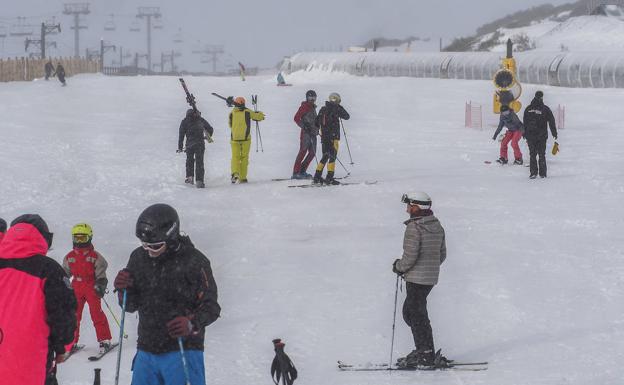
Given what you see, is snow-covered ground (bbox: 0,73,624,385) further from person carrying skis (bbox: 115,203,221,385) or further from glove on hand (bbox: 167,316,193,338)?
glove on hand (bbox: 167,316,193,338)

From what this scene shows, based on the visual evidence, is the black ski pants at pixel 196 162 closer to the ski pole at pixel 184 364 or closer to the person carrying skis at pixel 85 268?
the person carrying skis at pixel 85 268

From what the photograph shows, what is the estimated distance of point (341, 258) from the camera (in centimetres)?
1198

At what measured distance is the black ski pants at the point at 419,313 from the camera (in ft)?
24.9

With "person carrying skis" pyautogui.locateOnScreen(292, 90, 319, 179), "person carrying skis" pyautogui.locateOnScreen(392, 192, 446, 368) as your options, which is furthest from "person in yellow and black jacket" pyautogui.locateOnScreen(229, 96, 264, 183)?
"person carrying skis" pyautogui.locateOnScreen(392, 192, 446, 368)

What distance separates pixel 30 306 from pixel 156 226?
0.72 metres

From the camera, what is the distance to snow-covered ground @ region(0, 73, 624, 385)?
26.8ft

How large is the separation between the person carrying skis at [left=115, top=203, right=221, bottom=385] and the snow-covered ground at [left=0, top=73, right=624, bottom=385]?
8.27ft

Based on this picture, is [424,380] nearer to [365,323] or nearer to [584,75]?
[365,323]

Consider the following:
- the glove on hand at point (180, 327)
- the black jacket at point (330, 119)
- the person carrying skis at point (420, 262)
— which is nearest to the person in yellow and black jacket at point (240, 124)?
the black jacket at point (330, 119)

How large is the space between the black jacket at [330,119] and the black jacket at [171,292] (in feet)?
39.1

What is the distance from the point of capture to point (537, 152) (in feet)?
60.7

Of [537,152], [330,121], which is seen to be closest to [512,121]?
[537,152]

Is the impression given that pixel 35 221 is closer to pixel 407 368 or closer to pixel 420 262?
pixel 420 262

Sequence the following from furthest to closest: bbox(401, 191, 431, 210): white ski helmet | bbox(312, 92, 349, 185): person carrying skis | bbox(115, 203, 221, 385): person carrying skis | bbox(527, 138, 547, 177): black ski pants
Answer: bbox(527, 138, 547, 177): black ski pants, bbox(312, 92, 349, 185): person carrying skis, bbox(401, 191, 431, 210): white ski helmet, bbox(115, 203, 221, 385): person carrying skis
